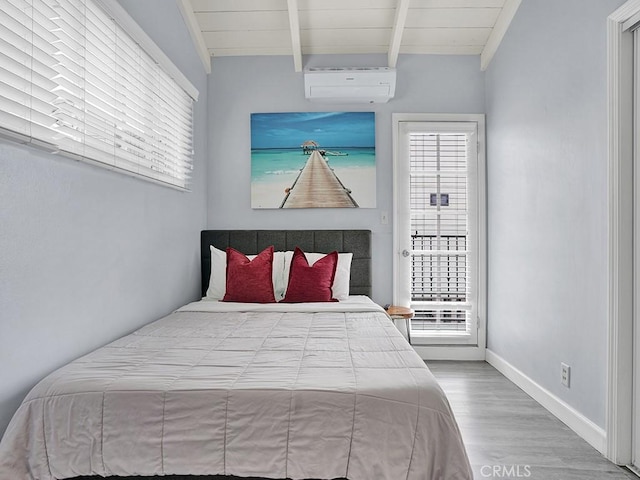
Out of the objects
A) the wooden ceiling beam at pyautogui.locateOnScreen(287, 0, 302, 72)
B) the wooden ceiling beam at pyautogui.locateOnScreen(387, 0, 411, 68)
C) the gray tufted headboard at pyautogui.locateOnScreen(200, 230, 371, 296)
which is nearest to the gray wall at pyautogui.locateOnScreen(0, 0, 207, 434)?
the gray tufted headboard at pyautogui.locateOnScreen(200, 230, 371, 296)

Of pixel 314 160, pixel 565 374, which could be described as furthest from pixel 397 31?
pixel 565 374

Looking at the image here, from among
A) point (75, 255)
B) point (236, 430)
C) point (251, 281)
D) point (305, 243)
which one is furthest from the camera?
point (305, 243)

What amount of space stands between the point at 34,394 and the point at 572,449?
93.2 inches

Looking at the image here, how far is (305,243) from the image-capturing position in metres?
3.99

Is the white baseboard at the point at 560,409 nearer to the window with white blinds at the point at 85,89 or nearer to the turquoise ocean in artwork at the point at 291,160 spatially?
the turquoise ocean in artwork at the point at 291,160

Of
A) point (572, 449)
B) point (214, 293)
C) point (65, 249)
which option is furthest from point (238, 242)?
point (572, 449)

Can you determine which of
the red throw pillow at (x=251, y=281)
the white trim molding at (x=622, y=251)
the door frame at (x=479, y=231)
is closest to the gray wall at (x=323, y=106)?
the door frame at (x=479, y=231)

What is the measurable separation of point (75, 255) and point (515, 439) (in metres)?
2.30

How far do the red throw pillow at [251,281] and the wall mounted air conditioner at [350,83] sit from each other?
1.46 metres

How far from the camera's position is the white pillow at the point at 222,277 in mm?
3619

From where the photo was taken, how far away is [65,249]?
1954 mm

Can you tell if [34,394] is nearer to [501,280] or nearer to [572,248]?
[572,248]

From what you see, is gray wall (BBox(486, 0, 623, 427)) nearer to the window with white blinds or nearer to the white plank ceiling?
the white plank ceiling

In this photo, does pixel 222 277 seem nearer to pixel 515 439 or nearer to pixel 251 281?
pixel 251 281
